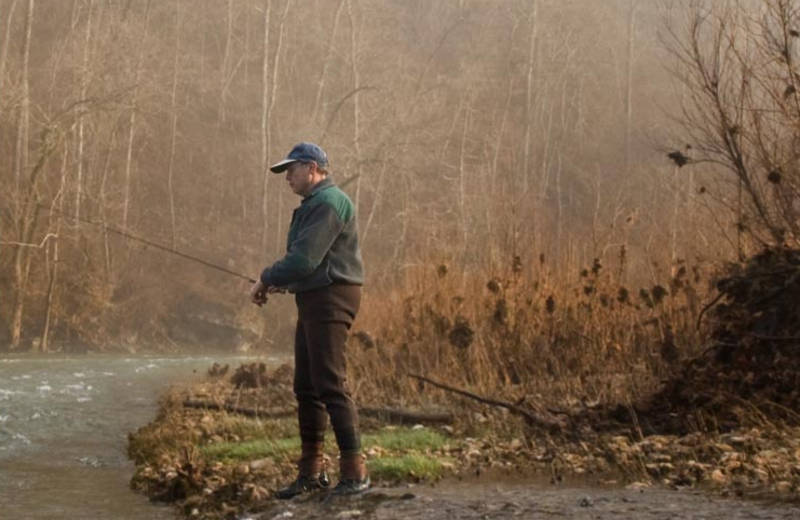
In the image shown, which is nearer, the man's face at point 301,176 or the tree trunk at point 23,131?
the man's face at point 301,176

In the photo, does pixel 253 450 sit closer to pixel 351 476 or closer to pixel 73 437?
pixel 351 476

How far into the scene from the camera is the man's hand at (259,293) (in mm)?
8211

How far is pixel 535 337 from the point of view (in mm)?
14758

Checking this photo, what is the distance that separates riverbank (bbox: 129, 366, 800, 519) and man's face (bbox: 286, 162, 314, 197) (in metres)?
1.93

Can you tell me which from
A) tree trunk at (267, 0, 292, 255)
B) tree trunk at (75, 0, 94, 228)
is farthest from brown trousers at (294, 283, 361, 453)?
tree trunk at (267, 0, 292, 255)

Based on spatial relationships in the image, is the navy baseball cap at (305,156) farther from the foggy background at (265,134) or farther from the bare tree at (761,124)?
the foggy background at (265,134)

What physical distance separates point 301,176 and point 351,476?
183 centimetres

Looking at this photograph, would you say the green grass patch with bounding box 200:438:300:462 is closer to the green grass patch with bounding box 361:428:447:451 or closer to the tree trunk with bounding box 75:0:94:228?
the green grass patch with bounding box 361:428:447:451

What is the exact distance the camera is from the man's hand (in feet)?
26.9

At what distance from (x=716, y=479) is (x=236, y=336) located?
34.8 meters

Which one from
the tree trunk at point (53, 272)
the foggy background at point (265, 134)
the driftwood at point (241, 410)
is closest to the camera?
the driftwood at point (241, 410)

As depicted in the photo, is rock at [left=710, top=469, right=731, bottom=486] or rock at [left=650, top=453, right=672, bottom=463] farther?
rock at [left=650, top=453, right=672, bottom=463]

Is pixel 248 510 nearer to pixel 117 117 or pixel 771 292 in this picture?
pixel 771 292

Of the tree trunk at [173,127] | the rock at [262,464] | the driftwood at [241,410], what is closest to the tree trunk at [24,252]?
the tree trunk at [173,127]
